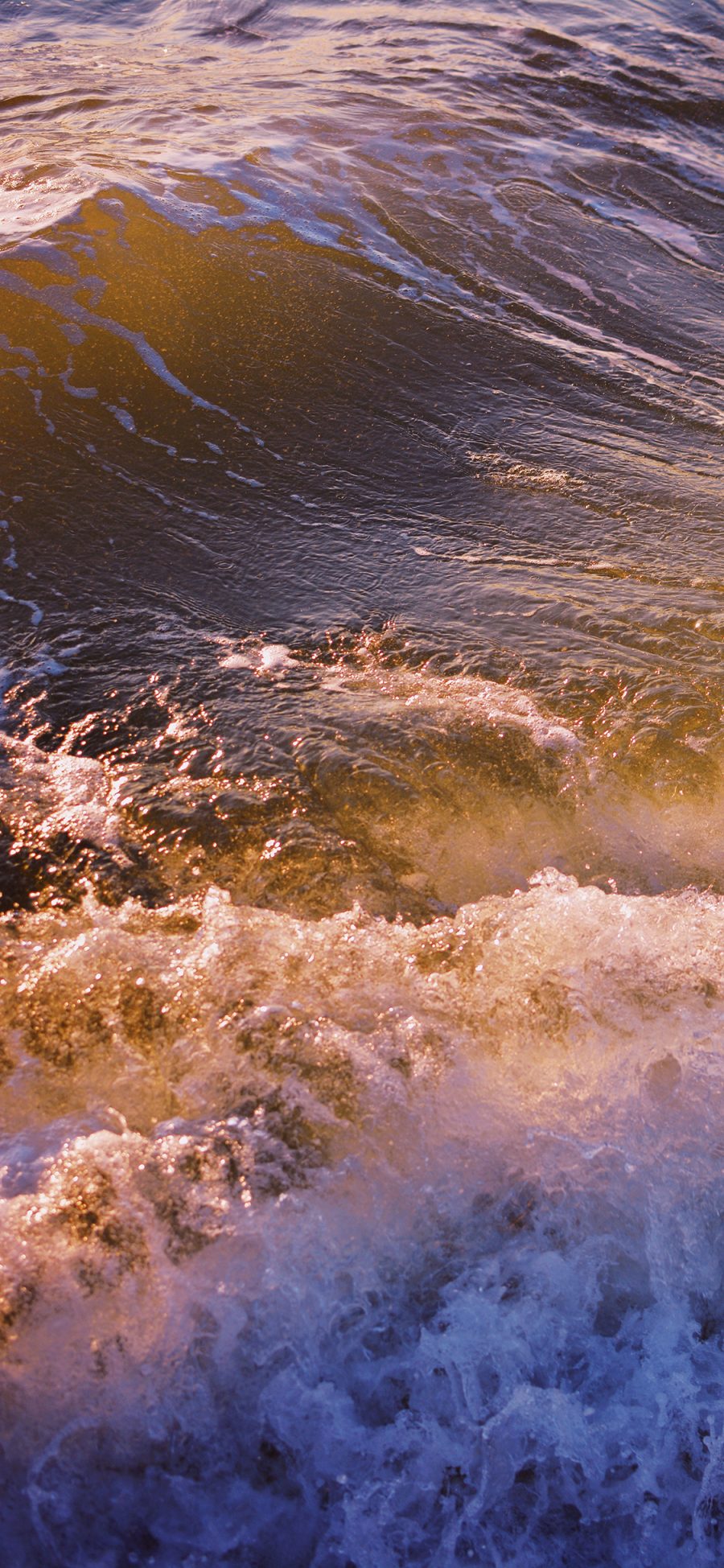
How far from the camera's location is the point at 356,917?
2896 millimetres

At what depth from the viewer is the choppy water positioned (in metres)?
2.04

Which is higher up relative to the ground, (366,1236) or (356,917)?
(356,917)

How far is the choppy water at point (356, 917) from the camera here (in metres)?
2.04

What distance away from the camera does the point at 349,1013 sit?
8.59ft

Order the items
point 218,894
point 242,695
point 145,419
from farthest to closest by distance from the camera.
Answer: point 145,419, point 242,695, point 218,894

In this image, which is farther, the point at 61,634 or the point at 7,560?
the point at 7,560

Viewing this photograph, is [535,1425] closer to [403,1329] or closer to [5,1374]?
[403,1329]

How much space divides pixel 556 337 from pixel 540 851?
4.29 meters

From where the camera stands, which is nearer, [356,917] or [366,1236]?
[366,1236]

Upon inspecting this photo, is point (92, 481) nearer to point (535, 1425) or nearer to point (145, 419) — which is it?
point (145, 419)

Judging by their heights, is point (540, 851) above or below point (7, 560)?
below

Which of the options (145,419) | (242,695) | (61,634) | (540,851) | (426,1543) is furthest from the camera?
(145,419)

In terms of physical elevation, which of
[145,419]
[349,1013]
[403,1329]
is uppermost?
[145,419]

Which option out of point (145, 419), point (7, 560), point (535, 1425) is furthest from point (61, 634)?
point (535, 1425)
